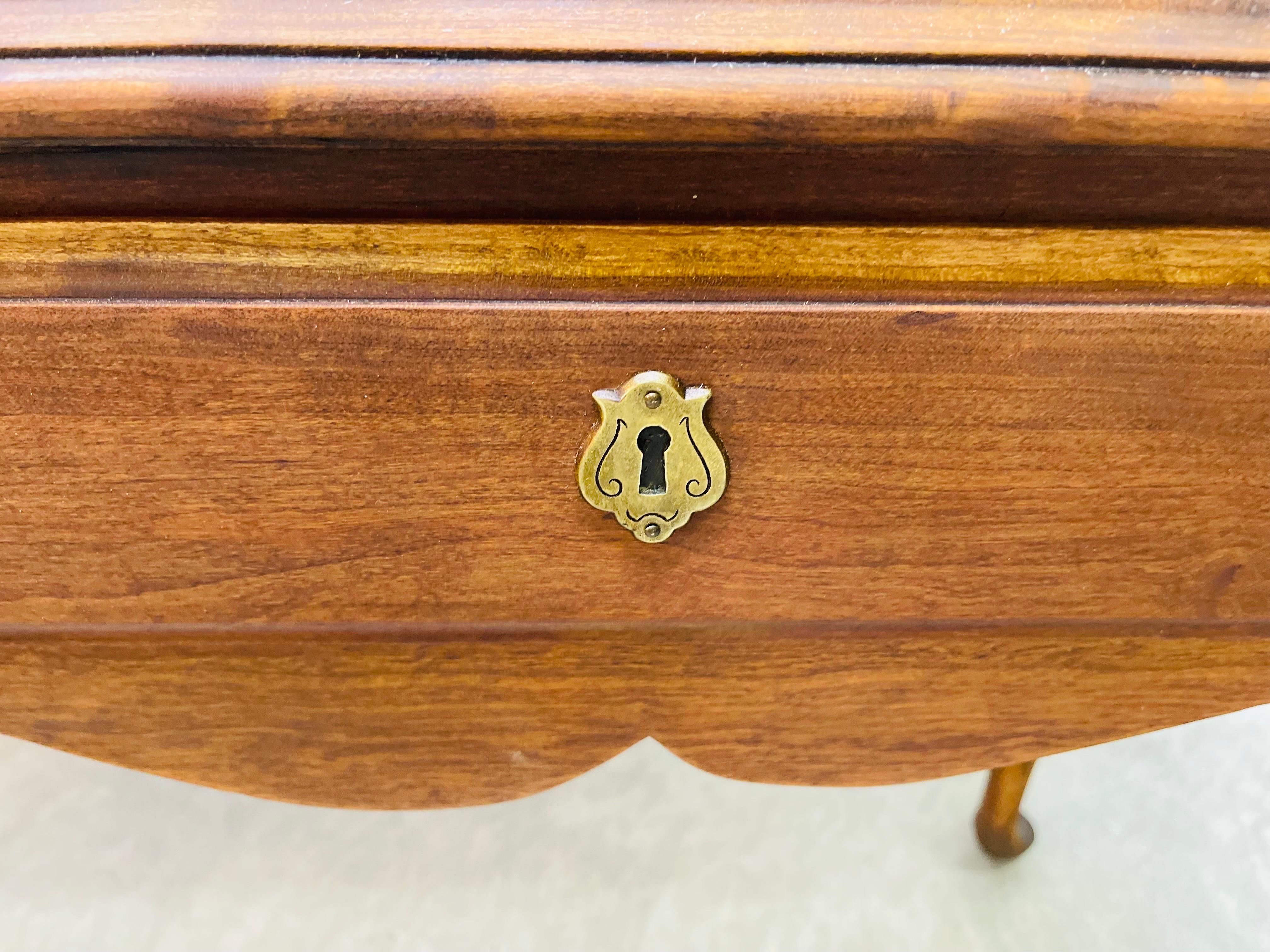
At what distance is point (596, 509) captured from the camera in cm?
33

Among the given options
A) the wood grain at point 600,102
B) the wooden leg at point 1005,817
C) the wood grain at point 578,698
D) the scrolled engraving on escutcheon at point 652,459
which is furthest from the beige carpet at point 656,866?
the wood grain at point 600,102

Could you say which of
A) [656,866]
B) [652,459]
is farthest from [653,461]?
[656,866]

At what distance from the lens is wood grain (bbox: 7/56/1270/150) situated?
10.0 inches

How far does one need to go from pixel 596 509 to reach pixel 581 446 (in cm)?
3

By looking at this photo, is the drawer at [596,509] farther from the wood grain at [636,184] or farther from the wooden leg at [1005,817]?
the wooden leg at [1005,817]

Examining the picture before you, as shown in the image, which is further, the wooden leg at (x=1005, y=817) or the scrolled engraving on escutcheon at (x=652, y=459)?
the wooden leg at (x=1005, y=817)

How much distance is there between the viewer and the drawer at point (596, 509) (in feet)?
0.97

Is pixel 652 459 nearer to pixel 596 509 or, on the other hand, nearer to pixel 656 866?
pixel 596 509

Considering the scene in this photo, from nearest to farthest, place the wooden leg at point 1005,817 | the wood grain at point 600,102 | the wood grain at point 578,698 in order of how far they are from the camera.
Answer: the wood grain at point 600,102
the wood grain at point 578,698
the wooden leg at point 1005,817

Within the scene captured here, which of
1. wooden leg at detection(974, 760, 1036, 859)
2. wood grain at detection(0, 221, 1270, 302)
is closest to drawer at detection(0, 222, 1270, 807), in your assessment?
wood grain at detection(0, 221, 1270, 302)

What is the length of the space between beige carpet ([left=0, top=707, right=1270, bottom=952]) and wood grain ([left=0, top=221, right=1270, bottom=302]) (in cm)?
49

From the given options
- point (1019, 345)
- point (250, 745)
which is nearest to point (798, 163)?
point (1019, 345)

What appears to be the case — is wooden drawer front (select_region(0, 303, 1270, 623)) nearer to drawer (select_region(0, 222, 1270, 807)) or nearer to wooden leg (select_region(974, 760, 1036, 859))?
drawer (select_region(0, 222, 1270, 807))

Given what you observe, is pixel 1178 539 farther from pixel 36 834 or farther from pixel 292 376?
pixel 36 834
